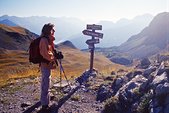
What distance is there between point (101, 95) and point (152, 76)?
12.6 ft

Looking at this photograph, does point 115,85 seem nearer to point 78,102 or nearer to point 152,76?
point 78,102

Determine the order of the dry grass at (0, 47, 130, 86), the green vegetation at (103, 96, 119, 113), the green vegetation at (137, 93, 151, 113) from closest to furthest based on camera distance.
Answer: the green vegetation at (137, 93, 151, 113) < the green vegetation at (103, 96, 119, 113) < the dry grass at (0, 47, 130, 86)

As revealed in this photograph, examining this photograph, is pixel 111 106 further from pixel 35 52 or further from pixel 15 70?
pixel 15 70

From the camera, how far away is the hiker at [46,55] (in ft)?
37.3

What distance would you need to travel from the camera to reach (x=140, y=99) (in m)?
12.3

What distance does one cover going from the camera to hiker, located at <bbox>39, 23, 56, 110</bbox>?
1136cm

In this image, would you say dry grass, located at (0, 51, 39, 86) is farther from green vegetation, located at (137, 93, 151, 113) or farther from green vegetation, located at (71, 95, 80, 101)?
green vegetation, located at (137, 93, 151, 113)

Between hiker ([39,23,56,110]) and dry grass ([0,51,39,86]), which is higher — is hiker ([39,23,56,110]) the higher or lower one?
the higher one

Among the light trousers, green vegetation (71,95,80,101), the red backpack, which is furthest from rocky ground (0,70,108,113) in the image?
the red backpack

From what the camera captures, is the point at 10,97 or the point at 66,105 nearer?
the point at 66,105

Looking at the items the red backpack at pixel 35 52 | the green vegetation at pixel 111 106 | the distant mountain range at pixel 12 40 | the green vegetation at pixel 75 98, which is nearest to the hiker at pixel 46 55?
the red backpack at pixel 35 52

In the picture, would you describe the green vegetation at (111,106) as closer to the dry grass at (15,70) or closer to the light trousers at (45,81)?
the light trousers at (45,81)

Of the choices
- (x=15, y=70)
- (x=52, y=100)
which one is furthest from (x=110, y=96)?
(x=15, y=70)

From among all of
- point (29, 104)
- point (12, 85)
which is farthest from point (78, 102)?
point (12, 85)
